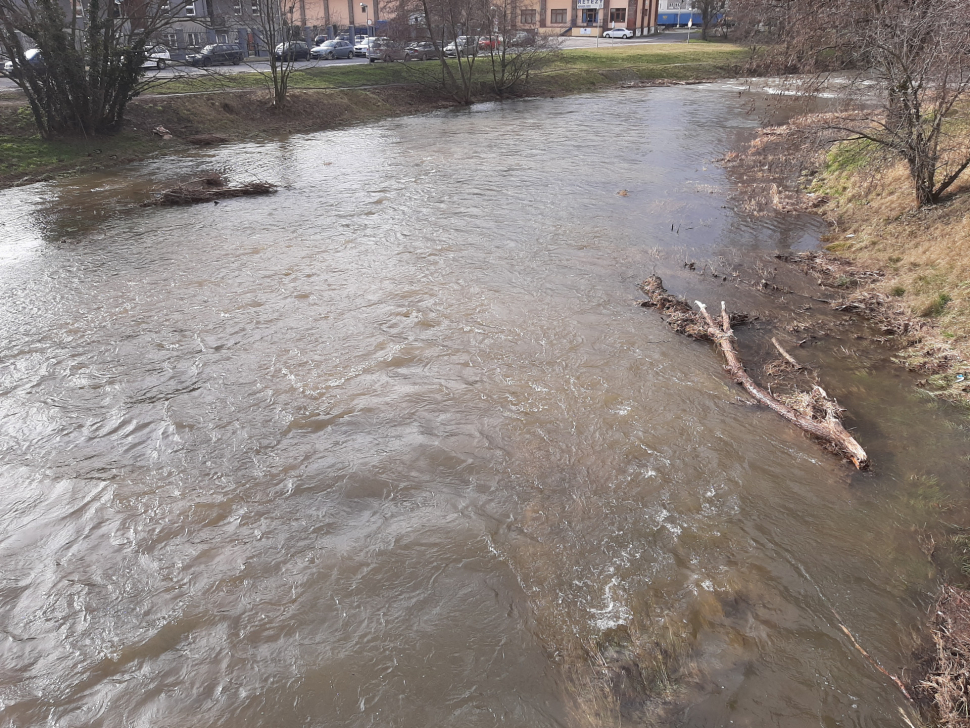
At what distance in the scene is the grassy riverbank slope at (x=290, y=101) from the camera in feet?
72.1

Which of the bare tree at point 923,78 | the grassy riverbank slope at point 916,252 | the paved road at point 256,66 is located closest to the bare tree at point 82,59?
the paved road at point 256,66

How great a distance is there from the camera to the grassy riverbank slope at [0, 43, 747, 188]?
21984 millimetres

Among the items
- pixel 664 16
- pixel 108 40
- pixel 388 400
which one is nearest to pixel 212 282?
pixel 388 400

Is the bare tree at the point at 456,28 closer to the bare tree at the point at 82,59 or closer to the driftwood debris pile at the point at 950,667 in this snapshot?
the bare tree at the point at 82,59

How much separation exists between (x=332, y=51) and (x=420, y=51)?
10693 millimetres

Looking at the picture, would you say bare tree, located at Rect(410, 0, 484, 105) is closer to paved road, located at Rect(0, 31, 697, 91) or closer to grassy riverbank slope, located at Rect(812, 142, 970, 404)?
paved road, located at Rect(0, 31, 697, 91)

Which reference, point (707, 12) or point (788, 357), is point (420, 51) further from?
point (788, 357)

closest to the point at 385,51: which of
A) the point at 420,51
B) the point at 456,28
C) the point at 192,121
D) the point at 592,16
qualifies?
the point at 420,51

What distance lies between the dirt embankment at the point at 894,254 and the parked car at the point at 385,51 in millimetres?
30855

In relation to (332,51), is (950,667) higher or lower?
lower

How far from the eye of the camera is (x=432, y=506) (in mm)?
6488

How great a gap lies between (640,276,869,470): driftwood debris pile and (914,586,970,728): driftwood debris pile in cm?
Answer: 202

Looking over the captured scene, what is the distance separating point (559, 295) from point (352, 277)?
4087 mm

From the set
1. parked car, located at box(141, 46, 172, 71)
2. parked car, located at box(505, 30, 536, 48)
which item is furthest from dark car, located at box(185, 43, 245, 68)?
parked car, located at box(505, 30, 536, 48)
